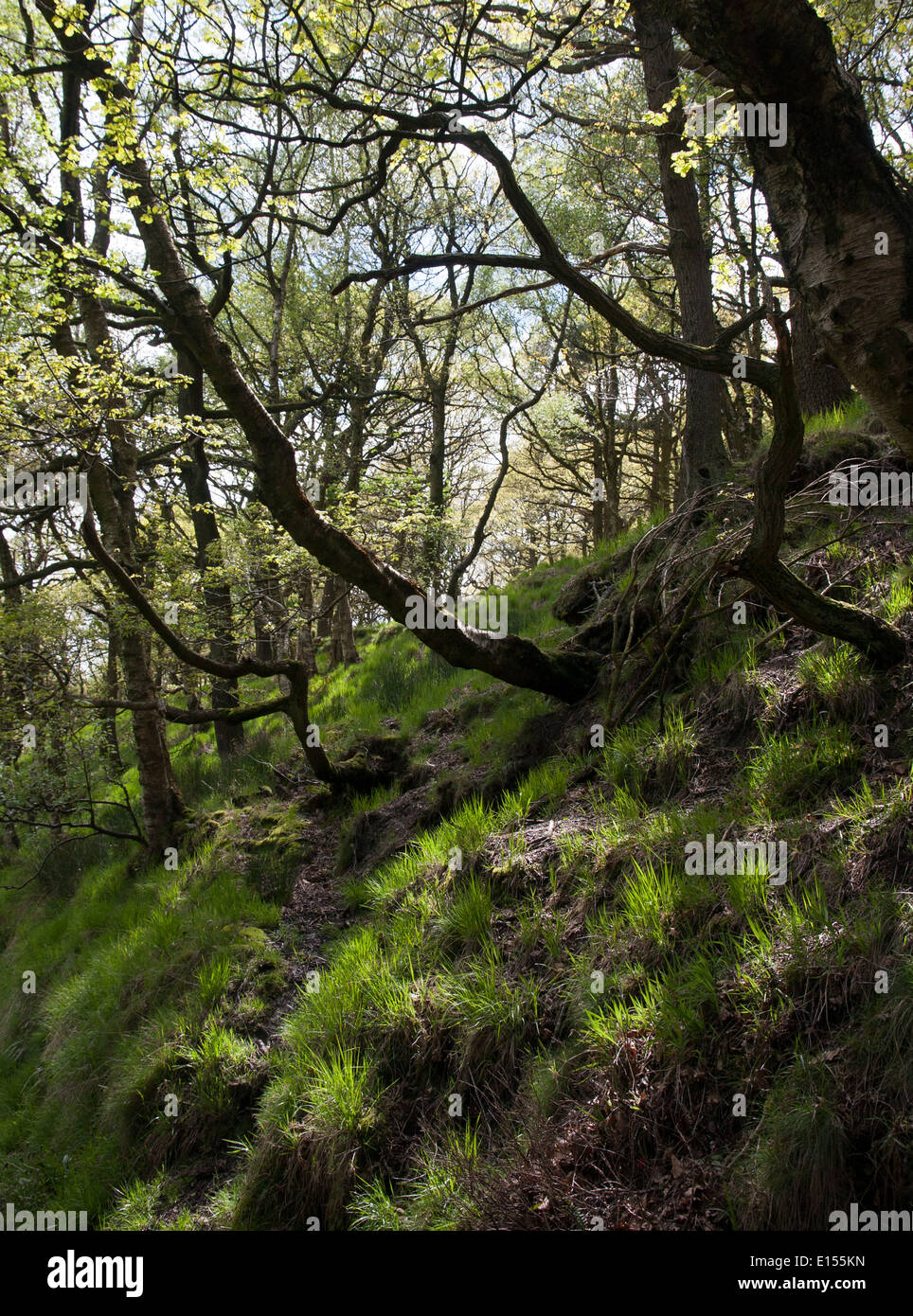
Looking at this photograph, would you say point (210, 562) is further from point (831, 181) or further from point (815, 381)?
point (831, 181)

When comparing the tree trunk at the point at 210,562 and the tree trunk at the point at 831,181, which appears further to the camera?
the tree trunk at the point at 210,562

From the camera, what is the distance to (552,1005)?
123 inches

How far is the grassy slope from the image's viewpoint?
230 centimetres

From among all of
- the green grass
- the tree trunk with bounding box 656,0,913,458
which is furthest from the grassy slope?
the tree trunk with bounding box 656,0,913,458

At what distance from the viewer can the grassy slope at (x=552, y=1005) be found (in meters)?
→ 2.30

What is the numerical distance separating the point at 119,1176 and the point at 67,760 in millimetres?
5028

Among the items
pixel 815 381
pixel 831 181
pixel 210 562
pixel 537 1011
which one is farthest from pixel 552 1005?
pixel 210 562

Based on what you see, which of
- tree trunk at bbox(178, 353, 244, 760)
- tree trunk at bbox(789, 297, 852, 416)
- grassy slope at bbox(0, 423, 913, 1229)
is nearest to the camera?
grassy slope at bbox(0, 423, 913, 1229)

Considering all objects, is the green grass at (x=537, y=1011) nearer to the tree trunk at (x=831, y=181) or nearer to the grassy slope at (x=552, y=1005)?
the grassy slope at (x=552, y=1005)

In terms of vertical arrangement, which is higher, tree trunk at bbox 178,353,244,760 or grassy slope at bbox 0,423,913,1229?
tree trunk at bbox 178,353,244,760

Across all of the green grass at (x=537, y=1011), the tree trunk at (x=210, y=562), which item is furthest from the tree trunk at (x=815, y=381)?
the tree trunk at (x=210, y=562)

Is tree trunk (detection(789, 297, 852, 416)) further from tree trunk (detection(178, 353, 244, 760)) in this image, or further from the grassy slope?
tree trunk (detection(178, 353, 244, 760))
